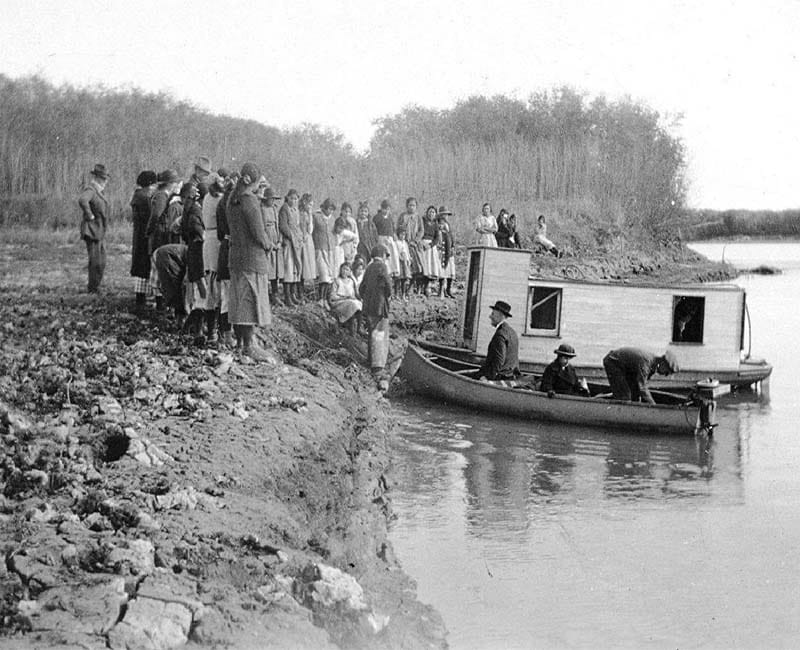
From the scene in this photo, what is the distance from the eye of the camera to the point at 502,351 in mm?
14602

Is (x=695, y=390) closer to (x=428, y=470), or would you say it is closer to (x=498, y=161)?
(x=428, y=470)

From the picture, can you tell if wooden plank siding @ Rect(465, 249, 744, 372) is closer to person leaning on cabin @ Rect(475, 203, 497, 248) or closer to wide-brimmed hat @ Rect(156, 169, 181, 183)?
wide-brimmed hat @ Rect(156, 169, 181, 183)

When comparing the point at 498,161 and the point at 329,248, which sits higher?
the point at 498,161

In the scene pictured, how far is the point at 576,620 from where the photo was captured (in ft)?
24.1

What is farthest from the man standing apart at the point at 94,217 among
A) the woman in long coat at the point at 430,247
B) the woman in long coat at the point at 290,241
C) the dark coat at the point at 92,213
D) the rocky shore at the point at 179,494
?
the woman in long coat at the point at 430,247

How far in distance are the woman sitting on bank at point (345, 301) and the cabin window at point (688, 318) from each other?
5.46m

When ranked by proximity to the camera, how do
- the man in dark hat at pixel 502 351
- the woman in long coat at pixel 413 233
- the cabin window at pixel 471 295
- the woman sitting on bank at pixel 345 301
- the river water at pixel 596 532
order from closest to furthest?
the river water at pixel 596 532, the man in dark hat at pixel 502 351, the woman sitting on bank at pixel 345 301, the cabin window at pixel 471 295, the woman in long coat at pixel 413 233

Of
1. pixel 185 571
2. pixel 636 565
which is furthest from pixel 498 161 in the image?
pixel 185 571

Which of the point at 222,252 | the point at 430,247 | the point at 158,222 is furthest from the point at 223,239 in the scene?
the point at 430,247

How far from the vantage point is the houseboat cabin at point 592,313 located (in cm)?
1684

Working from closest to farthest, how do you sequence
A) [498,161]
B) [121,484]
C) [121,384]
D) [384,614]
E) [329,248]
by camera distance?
1. [384,614]
2. [121,484]
3. [121,384]
4. [329,248]
5. [498,161]

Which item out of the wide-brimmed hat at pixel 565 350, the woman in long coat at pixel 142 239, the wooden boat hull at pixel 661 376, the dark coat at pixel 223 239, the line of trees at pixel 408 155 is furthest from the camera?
the line of trees at pixel 408 155

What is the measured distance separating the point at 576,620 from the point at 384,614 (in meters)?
1.76

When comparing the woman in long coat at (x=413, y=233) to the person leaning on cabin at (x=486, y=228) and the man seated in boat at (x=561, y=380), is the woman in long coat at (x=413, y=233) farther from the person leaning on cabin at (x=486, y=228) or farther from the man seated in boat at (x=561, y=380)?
the man seated in boat at (x=561, y=380)
